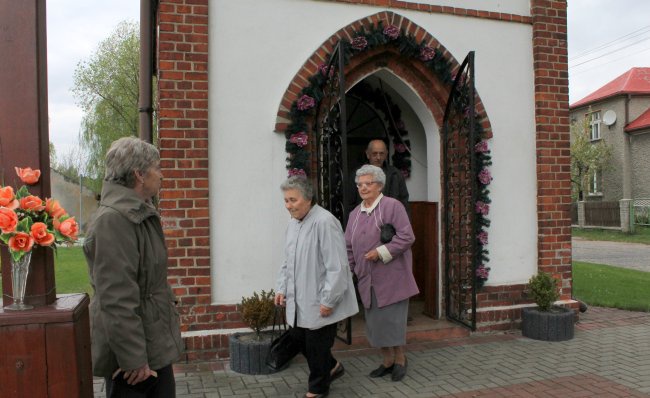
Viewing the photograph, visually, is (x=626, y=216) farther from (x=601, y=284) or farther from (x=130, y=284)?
(x=130, y=284)

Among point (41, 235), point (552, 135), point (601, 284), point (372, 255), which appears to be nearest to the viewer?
point (41, 235)

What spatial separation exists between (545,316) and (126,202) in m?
4.84

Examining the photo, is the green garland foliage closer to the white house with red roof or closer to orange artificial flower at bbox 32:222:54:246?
orange artificial flower at bbox 32:222:54:246

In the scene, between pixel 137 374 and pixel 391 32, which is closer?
pixel 137 374

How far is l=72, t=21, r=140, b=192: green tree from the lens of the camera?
2730 cm

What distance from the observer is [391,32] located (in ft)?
19.3

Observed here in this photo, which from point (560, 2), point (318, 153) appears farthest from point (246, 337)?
point (560, 2)

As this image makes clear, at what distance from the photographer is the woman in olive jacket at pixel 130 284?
2.56 m

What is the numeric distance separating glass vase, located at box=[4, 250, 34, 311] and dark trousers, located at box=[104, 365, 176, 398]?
0.66 metres

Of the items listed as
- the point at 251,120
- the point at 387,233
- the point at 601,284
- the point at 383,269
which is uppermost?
the point at 251,120

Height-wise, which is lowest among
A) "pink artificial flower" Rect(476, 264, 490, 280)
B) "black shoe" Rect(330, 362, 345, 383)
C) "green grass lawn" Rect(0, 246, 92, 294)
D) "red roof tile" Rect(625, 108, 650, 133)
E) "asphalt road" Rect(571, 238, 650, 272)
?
"asphalt road" Rect(571, 238, 650, 272)

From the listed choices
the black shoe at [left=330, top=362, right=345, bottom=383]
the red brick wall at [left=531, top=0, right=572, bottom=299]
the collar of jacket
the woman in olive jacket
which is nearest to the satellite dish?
Result: the red brick wall at [left=531, top=0, right=572, bottom=299]

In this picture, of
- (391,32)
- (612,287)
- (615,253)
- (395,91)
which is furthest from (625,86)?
(391,32)

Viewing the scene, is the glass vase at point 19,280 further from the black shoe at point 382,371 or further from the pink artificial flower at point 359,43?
the pink artificial flower at point 359,43
